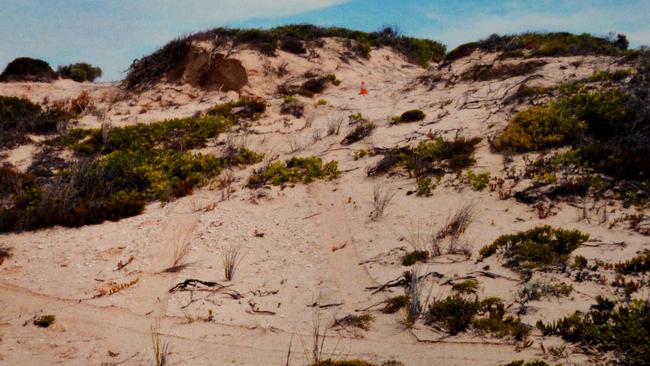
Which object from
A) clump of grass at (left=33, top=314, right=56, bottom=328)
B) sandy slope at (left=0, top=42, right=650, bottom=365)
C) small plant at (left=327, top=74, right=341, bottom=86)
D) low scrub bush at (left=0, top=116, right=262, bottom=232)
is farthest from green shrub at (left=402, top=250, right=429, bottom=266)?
small plant at (left=327, top=74, right=341, bottom=86)

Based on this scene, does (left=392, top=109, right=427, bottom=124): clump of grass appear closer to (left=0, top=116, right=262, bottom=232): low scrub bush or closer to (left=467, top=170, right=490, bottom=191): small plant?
(left=0, top=116, right=262, bottom=232): low scrub bush

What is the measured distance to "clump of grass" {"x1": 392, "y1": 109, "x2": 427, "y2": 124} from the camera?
46.4 feet

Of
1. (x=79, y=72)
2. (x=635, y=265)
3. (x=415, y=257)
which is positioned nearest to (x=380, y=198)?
(x=415, y=257)

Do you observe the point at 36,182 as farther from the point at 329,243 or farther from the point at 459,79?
the point at 459,79

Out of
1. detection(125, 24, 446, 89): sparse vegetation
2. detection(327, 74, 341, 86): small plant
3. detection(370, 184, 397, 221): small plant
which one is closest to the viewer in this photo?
detection(370, 184, 397, 221): small plant

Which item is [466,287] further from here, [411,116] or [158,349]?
[411,116]

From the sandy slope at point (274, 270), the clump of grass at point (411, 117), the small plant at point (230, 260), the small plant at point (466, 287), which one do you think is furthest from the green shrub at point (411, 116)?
the small plant at point (466, 287)

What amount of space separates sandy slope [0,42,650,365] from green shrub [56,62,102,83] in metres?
12.5

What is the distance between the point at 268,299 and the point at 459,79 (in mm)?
12610

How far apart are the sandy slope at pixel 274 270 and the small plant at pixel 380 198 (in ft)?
0.44

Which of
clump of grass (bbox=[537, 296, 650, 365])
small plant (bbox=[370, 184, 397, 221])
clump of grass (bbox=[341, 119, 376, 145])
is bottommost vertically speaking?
clump of grass (bbox=[537, 296, 650, 365])

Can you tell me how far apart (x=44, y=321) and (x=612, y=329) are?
6.93 metres

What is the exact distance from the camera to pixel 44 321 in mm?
6578

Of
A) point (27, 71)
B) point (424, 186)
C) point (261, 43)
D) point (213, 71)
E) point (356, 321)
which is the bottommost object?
point (356, 321)
